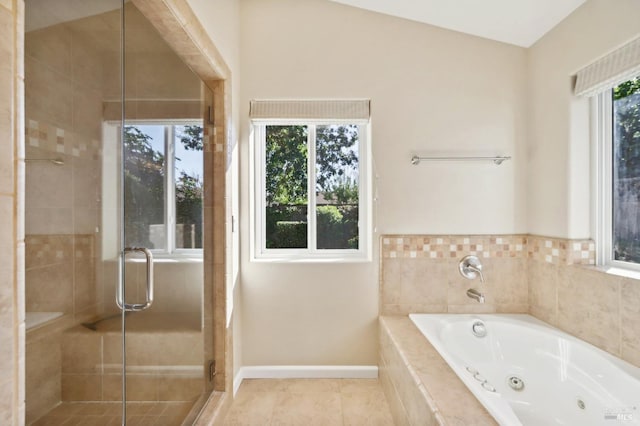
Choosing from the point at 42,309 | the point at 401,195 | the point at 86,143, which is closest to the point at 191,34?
the point at 86,143

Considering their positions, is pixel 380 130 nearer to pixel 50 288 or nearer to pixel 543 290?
pixel 543 290

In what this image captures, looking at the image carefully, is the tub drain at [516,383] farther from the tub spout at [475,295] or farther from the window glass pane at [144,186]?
the window glass pane at [144,186]

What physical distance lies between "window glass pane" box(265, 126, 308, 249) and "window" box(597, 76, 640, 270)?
2001 mm

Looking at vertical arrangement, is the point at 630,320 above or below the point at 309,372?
above

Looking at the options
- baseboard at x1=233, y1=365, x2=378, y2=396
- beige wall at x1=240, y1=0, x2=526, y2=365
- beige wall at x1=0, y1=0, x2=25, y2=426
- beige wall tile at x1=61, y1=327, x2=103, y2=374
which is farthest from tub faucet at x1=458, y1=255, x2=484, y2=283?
beige wall at x1=0, y1=0, x2=25, y2=426

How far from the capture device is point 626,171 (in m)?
1.80

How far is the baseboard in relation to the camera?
2334 millimetres

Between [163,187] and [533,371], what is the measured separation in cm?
233

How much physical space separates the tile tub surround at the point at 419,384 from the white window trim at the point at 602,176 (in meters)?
1.28

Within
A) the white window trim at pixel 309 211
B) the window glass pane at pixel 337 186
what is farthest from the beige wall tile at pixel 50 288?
the window glass pane at pixel 337 186

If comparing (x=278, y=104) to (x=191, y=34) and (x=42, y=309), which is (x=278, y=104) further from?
(x=42, y=309)

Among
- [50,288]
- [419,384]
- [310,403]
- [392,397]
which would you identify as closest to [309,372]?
[310,403]

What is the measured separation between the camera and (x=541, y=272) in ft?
7.24

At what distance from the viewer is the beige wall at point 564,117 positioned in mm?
1747
